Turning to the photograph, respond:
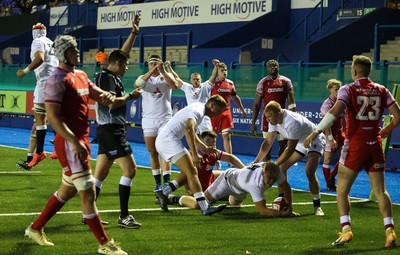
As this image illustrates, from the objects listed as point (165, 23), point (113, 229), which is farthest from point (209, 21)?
point (113, 229)

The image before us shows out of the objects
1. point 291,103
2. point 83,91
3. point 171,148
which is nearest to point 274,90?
point 291,103

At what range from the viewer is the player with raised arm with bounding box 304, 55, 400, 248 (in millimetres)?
9609

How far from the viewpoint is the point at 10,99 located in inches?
1357

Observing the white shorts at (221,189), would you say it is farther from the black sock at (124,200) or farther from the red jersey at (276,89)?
the red jersey at (276,89)

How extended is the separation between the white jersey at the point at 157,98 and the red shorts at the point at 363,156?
483cm

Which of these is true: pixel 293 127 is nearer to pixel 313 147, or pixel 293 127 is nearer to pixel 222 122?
pixel 313 147

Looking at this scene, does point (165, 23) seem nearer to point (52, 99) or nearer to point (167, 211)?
point (167, 211)

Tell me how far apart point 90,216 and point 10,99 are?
26873 millimetres

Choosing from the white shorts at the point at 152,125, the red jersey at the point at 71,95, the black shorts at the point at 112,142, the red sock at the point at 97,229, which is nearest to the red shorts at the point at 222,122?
the white shorts at the point at 152,125

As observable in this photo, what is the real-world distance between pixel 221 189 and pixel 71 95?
416 cm

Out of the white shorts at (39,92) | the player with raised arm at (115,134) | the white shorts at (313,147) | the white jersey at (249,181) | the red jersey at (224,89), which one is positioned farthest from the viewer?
the red jersey at (224,89)

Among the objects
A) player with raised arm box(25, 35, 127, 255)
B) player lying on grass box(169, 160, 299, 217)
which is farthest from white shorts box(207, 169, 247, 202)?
player with raised arm box(25, 35, 127, 255)

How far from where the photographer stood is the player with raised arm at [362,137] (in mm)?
9609

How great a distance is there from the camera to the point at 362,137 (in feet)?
31.7
